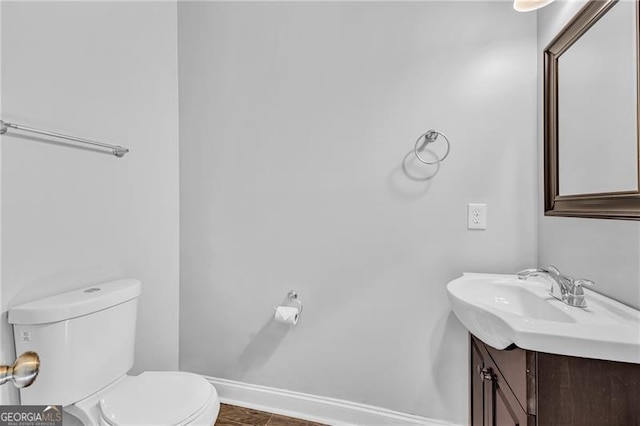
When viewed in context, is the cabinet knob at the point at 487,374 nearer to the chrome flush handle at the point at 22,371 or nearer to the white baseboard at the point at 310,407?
the white baseboard at the point at 310,407

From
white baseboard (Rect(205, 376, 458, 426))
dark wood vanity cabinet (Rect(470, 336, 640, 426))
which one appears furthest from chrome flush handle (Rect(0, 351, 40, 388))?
white baseboard (Rect(205, 376, 458, 426))

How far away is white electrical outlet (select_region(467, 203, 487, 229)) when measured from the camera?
1.43 m

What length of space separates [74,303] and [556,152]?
1.93 m

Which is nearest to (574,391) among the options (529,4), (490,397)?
(490,397)

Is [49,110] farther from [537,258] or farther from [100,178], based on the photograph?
[537,258]

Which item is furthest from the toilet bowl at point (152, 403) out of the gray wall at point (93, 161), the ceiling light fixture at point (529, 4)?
the ceiling light fixture at point (529, 4)

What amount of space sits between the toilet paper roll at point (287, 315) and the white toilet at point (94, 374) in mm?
440

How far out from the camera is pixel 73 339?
45.7 inches

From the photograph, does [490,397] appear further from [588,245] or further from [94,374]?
[94,374]

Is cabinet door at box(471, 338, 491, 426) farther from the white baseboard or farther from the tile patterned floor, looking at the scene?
the tile patterned floor

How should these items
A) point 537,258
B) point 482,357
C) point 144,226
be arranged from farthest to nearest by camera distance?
1. point 144,226
2. point 537,258
3. point 482,357

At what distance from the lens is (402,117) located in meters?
1.54

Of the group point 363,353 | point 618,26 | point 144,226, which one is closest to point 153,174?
point 144,226

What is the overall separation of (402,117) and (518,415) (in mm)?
1230
